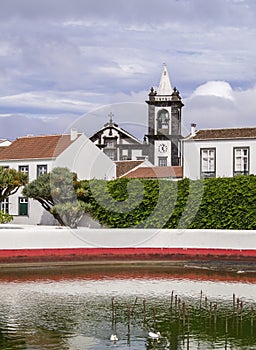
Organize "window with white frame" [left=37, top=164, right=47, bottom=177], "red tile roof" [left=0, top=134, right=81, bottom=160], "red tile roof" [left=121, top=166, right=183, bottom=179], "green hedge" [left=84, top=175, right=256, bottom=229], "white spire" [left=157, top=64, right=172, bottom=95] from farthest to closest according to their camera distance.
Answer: "white spire" [left=157, top=64, right=172, bottom=95], "red tile roof" [left=121, top=166, right=183, bottom=179], "red tile roof" [left=0, top=134, right=81, bottom=160], "window with white frame" [left=37, top=164, right=47, bottom=177], "green hedge" [left=84, top=175, right=256, bottom=229]

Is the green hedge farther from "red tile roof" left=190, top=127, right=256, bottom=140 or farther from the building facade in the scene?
the building facade

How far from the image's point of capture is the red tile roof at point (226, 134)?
1662 inches

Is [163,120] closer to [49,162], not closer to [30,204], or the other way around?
[49,162]

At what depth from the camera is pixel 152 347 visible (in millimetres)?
16750

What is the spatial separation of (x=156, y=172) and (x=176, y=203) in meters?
11.5

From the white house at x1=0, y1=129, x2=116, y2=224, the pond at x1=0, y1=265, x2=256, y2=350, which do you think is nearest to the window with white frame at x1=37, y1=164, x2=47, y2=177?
the white house at x1=0, y1=129, x2=116, y2=224

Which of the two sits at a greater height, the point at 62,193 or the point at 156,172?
the point at 156,172

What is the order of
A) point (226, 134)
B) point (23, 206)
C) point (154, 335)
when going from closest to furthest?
point (154, 335), point (226, 134), point (23, 206)

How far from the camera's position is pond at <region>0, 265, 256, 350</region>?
17.4 metres

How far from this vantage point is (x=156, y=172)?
47.7 m

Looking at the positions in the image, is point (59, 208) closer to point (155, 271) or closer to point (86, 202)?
point (86, 202)

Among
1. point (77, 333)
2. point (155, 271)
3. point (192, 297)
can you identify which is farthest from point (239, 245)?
point (77, 333)

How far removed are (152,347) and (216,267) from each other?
49.8 feet

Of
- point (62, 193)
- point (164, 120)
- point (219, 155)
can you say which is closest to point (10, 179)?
point (62, 193)
